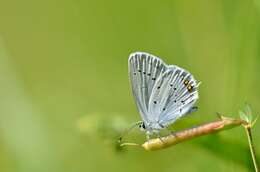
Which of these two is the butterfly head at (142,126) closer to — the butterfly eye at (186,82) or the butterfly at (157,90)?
the butterfly at (157,90)

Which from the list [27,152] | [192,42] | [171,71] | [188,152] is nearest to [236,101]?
[171,71]

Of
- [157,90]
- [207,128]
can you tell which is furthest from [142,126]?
[207,128]

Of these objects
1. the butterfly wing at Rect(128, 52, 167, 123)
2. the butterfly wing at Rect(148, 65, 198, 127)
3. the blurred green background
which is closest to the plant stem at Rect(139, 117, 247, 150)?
the blurred green background

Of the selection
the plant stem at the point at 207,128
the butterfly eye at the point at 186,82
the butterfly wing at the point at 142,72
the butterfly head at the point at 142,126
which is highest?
the butterfly wing at the point at 142,72

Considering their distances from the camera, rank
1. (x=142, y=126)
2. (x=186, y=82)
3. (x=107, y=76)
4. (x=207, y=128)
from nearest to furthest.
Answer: (x=207, y=128)
(x=186, y=82)
(x=142, y=126)
(x=107, y=76)

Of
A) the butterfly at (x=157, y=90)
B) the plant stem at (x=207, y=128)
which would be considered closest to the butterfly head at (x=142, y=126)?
the butterfly at (x=157, y=90)

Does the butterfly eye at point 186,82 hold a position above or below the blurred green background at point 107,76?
below

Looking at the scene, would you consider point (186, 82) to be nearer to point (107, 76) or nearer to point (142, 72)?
point (142, 72)

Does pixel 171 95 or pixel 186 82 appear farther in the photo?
pixel 171 95
